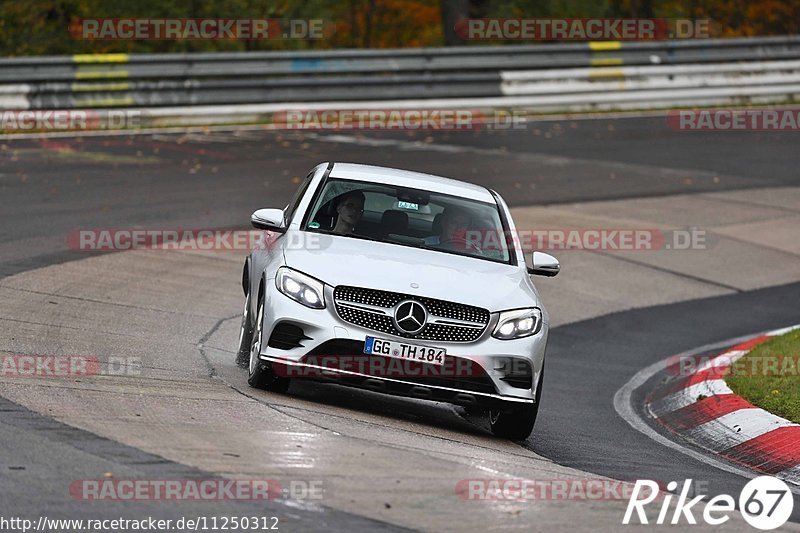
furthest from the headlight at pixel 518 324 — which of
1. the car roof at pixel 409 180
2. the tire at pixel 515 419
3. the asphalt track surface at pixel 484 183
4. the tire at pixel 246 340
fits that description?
the tire at pixel 246 340

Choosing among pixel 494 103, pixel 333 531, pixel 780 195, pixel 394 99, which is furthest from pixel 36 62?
pixel 333 531

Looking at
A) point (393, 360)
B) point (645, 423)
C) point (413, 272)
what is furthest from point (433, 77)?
point (393, 360)

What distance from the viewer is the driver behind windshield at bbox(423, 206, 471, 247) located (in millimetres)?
9531

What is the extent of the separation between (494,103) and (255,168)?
26.8 feet

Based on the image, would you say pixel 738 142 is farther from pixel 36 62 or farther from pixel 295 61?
pixel 36 62

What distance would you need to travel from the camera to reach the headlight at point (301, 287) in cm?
848

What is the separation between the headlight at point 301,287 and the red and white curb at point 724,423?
9.47 ft

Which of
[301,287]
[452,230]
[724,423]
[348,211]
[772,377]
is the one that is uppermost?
[348,211]

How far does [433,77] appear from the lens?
2594 centimetres

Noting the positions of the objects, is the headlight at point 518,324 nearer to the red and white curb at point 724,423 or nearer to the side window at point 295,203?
the red and white curb at point 724,423

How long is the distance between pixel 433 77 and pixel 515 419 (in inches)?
697

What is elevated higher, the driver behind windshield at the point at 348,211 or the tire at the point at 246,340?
the driver behind windshield at the point at 348,211

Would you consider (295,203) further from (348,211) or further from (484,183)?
(484,183)

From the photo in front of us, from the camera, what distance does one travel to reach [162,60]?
78.1 feet
